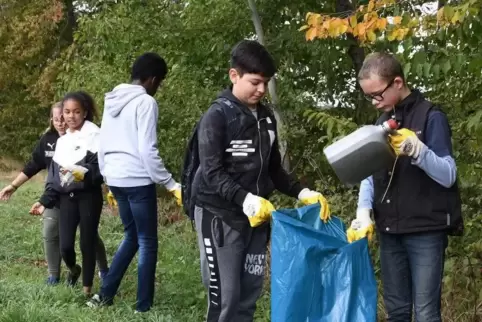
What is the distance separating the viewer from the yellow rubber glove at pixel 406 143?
272 cm

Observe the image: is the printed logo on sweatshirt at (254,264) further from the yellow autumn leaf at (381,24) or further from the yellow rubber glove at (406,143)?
the yellow autumn leaf at (381,24)

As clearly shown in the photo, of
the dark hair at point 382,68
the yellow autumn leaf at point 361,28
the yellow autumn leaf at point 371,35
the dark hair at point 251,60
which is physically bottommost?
the dark hair at point 382,68

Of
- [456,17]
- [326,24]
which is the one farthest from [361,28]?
[456,17]

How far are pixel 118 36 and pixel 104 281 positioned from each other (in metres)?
3.00

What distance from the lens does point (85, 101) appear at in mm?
4824

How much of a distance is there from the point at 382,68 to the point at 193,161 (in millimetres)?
997

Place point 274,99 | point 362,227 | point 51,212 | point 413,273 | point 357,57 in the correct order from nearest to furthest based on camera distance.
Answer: point 413,273 → point 362,227 → point 51,212 → point 274,99 → point 357,57

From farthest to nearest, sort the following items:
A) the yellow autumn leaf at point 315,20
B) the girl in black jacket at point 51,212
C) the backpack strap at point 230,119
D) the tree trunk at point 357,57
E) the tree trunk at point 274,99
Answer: the tree trunk at point 357,57 → the tree trunk at point 274,99 → the girl in black jacket at point 51,212 → the yellow autumn leaf at point 315,20 → the backpack strap at point 230,119

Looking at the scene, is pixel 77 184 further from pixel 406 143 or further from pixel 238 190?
pixel 406 143

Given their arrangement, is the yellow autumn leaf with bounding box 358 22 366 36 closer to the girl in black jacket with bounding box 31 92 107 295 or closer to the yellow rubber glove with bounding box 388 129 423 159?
the yellow rubber glove with bounding box 388 129 423 159

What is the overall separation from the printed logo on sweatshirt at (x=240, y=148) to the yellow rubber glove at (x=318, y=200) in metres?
0.38

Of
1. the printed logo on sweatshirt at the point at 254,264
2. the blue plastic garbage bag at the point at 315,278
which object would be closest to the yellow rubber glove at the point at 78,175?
the printed logo on sweatshirt at the point at 254,264

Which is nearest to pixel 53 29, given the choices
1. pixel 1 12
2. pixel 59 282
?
pixel 1 12

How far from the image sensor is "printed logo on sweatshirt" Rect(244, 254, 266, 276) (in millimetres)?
3383
